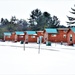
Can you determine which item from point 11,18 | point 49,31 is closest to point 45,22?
point 11,18

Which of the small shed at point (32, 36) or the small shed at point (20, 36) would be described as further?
the small shed at point (20, 36)

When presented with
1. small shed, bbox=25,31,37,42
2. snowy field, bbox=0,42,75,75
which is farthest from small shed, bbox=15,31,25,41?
snowy field, bbox=0,42,75,75

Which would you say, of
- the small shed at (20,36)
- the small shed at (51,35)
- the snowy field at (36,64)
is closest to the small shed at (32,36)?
the small shed at (20,36)

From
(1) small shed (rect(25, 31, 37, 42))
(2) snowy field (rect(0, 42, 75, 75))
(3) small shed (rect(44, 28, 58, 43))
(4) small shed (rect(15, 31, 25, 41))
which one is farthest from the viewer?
(4) small shed (rect(15, 31, 25, 41))

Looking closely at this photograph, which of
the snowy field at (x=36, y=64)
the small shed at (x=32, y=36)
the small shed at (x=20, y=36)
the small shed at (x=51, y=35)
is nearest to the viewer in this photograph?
the snowy field at (x=36, y=64)

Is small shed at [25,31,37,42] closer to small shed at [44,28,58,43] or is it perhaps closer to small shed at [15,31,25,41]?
small shed at [15,31,25,41]

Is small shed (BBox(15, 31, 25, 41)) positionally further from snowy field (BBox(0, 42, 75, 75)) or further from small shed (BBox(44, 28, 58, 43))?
snowy field (BBox(0, 42, 75, 75))

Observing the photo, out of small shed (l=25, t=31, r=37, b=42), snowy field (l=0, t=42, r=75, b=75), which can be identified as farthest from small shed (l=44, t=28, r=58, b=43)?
snowy field (l=0, t=42, r=75, b=75)

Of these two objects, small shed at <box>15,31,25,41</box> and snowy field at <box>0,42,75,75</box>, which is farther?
small shed at <box>15,31,25,41</box>

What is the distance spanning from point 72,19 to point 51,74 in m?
74.3

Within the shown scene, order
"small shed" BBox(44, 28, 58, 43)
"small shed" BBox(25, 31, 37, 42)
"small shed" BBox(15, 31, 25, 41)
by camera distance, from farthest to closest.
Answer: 1. "small shed" BBox(15, 31, 25, 41)
2. "small shed" BBox(25, 31, 37, 42)
3. "small shed" BBox(44, 28, 58, 43)

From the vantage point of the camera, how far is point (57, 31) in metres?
64.4

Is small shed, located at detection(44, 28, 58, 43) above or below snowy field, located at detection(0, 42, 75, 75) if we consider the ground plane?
above

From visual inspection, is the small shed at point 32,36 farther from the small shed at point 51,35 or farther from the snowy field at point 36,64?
the snowy field at point 36,64
